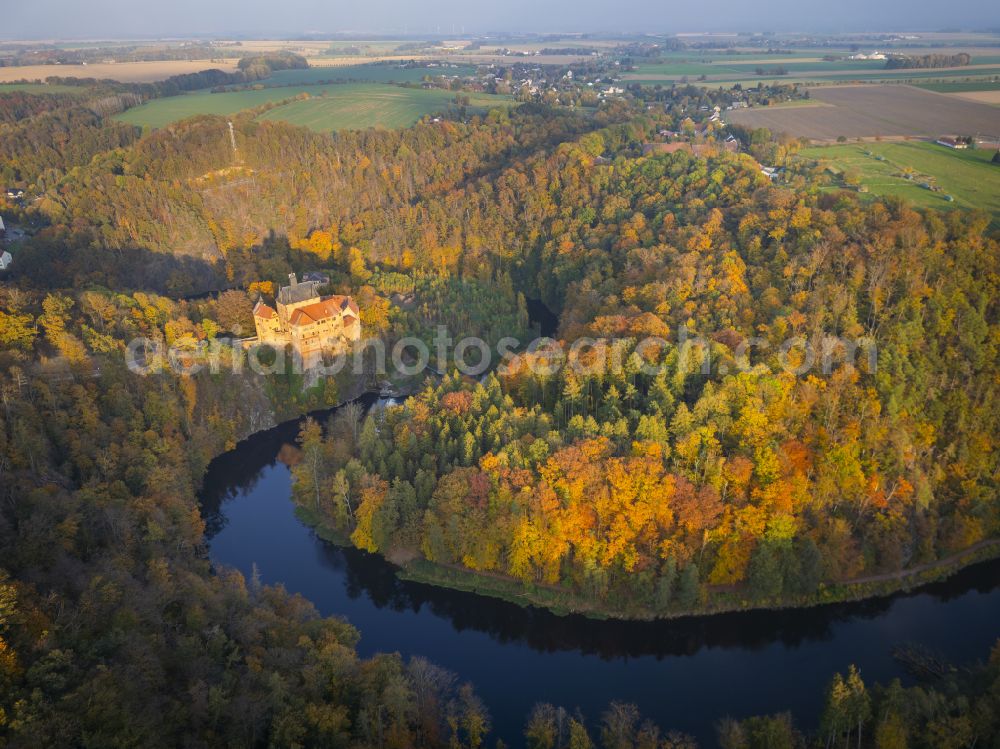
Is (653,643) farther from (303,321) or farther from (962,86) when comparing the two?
(962,86)

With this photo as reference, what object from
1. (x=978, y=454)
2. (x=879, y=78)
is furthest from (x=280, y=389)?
(x=879, y=78)

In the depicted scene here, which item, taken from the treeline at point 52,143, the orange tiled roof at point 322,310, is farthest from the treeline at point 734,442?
the treeline at point 52,143

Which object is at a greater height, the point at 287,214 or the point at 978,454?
the point at 287,214

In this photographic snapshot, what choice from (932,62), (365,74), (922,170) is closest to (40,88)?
(365,74)

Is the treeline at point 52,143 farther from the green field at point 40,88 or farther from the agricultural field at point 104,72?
the agricultural field at point 104,72

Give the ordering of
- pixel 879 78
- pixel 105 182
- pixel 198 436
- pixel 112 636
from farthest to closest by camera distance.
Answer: pixel 879 78
pixel 105 182
pixel 198 436
pixel 112 636

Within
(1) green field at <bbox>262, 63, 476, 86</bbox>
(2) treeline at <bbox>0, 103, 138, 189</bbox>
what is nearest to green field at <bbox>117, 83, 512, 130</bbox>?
(2) treeline at <bbox>0, 103, 138, 189</bbox>

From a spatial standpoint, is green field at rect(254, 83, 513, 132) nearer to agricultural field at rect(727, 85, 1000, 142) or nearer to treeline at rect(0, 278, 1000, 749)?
agricultural field at rect(727, 85, 1000, 142)

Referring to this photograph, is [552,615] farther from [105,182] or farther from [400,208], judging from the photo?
[105,182]
